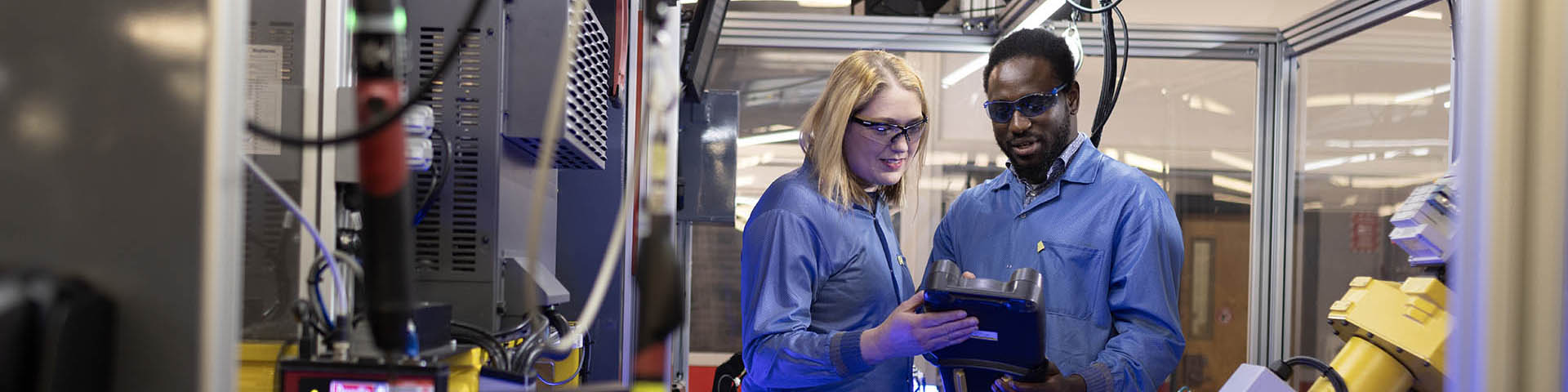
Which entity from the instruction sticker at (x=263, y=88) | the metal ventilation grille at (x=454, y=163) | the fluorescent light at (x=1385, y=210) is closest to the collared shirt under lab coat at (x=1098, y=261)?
the metal ventilation grille at (x=454, y=163)

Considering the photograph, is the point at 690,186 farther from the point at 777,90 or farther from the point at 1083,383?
the point at 1083,383

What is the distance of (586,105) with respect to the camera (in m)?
1.98

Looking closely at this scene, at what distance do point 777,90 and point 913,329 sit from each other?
3060mm

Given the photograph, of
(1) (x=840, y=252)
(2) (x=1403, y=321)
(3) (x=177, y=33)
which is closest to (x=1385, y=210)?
(2) (x=1403, y=321)

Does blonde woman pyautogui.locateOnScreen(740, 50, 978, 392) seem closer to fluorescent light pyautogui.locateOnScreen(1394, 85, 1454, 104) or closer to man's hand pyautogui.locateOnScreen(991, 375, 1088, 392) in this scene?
man's hand pyautogui.locateOnScreen(991, 375, 1088, 392)

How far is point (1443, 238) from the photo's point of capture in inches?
67.0

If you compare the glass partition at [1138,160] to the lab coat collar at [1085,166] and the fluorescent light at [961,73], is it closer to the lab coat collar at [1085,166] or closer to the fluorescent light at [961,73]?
the fluorescent light at [961,73]

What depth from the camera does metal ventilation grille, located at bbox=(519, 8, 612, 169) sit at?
1781 millimetres

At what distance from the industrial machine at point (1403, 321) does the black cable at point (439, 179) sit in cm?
153

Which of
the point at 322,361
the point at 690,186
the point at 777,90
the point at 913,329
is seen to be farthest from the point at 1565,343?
the point at 777,90

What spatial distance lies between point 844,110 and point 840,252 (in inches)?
12.9

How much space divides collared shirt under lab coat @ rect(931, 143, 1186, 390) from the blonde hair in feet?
1.06

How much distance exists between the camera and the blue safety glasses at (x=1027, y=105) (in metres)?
2.36

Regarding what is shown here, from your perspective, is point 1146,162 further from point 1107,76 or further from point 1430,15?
point 1107,76
